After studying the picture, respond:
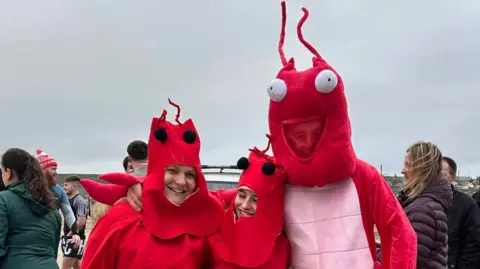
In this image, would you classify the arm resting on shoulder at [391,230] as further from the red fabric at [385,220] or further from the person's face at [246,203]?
the person's face at [246,203]

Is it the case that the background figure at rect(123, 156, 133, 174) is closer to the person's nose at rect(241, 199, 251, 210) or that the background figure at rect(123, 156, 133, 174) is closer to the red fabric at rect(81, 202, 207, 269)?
the red fabric at rect(81, 202, 207, 269)

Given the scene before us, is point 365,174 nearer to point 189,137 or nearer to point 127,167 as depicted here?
point 189,137

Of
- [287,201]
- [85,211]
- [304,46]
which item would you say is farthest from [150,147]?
[85,211]

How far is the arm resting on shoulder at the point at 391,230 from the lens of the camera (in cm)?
286

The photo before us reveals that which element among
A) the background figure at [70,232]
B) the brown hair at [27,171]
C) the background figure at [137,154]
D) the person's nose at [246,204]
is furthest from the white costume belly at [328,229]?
the background figure at [70,232]

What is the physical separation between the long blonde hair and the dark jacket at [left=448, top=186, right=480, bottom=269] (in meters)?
0.59

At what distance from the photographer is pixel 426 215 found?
144 inches

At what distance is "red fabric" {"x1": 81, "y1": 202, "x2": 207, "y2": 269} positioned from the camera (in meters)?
2.78

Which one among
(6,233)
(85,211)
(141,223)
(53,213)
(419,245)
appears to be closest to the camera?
(141,223)

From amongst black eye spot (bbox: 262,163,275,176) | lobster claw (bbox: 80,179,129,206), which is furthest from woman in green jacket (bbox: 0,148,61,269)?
black eye spot (bbox: 262,163,275,176)

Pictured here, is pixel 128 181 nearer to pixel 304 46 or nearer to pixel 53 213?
pixel 304 46

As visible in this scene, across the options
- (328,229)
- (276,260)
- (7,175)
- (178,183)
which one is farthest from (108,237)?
(7,175)

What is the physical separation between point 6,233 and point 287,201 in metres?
2.41

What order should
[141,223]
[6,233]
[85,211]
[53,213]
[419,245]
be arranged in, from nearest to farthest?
1. [141,223]
2. [419,245]
3. [6,233]
4. [53,213]
5. [85,211]
